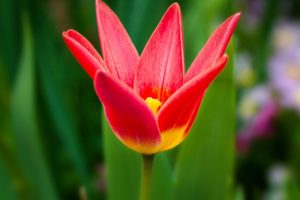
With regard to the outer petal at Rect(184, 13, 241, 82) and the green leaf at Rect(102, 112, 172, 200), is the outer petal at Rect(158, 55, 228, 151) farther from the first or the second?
the green leaf at Rect(102, 112, 172, 200)

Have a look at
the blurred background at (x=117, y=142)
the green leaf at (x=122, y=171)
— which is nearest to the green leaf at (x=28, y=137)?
the blurred background at (x=117, y=142)

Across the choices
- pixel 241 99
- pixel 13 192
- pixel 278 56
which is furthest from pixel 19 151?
pixel 278 56

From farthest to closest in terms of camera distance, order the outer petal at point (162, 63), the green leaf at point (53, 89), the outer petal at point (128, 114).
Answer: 1. the green leaf at point (53, 89)
2. the outer petal at point (162, 63)
3. the outer petal at point (128, 114)

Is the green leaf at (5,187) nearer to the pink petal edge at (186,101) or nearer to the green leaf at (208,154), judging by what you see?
the green leaf at (208,154)

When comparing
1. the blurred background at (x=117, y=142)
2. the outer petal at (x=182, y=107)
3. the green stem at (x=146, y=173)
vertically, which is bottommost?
the blurred background at (x=117, y=142)

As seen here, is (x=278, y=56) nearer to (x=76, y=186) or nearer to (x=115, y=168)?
(x=76, y=186)

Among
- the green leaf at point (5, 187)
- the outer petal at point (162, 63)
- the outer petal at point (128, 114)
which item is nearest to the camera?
the outer petal at point (128, 114)
